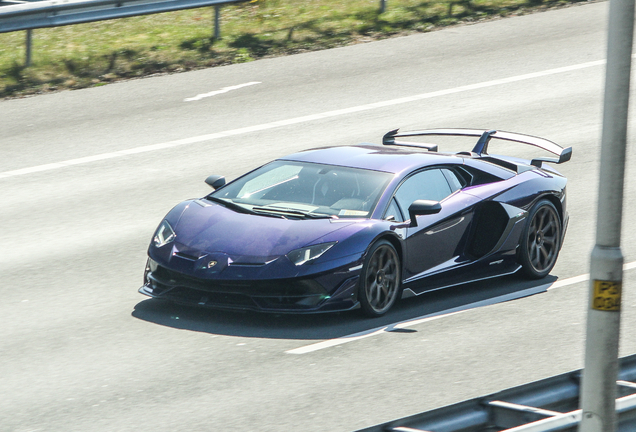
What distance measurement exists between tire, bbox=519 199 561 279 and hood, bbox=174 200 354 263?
2200 mm

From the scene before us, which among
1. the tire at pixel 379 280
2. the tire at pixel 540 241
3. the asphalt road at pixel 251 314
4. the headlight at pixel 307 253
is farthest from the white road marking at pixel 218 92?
the headlight at pixel 307 253

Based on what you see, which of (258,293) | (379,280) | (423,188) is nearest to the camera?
(258,293)

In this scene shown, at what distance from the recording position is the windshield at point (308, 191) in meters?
9.29

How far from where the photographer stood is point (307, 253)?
8688mm

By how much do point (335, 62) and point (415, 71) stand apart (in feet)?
→ 4.39

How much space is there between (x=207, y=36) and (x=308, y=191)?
9.97 m

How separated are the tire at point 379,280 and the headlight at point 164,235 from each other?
164 centimetres

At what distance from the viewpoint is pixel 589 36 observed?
20.1 m

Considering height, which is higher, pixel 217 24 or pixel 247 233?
pixel 217 24

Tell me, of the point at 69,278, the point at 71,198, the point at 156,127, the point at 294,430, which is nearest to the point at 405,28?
the point at 156,127

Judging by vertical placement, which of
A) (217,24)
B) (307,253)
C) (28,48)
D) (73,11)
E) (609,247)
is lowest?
(307,253)

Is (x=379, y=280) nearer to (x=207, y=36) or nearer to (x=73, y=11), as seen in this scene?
(x=73, y=11)

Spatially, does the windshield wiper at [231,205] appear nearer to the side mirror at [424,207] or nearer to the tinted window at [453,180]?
the side mirror at [424,207]

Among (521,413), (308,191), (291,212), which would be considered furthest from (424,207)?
(521,413)
